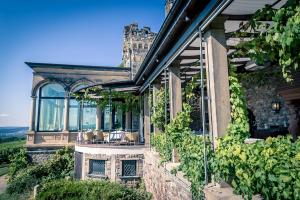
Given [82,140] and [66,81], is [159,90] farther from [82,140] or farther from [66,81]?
[66,81]

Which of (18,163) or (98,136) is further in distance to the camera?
(18,163)

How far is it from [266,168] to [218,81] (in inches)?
71.1

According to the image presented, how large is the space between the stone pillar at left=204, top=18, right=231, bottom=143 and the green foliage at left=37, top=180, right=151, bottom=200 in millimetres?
6332

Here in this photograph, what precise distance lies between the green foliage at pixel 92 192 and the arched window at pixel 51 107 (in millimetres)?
8296

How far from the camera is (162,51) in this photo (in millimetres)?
7168

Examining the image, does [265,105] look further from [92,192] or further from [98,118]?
[98,118]

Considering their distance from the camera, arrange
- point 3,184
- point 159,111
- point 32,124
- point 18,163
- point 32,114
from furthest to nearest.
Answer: point 32,114 → point 32,124 → point 18,163 → point 3,184 → point 159,111

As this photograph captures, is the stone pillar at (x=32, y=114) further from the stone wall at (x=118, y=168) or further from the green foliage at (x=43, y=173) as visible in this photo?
the stone wall at (x=118, y=168)

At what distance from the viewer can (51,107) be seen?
699 inches

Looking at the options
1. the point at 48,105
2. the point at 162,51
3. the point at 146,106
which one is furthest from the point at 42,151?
the point at 162,51

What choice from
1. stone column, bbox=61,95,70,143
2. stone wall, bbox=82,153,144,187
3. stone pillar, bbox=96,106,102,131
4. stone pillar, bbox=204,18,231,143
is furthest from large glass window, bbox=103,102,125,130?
stone pillar, bbox=204,18,231,143

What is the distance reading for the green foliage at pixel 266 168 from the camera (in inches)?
81.0

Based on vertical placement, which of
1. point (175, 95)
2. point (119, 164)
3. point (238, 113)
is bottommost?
point (119, 164)

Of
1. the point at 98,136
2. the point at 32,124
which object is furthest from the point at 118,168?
the point at 32,124
